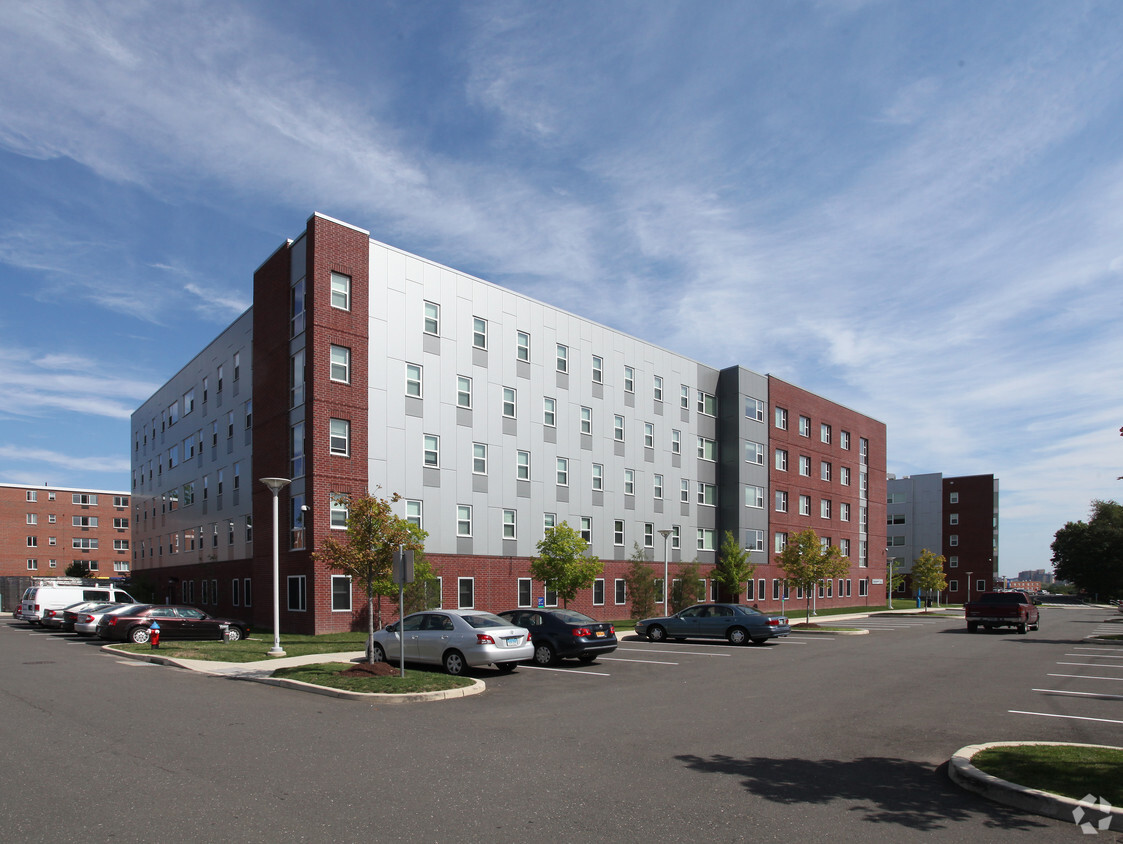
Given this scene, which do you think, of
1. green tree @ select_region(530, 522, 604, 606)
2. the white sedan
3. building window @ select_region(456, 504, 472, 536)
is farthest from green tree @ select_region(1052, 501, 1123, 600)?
the white sedan

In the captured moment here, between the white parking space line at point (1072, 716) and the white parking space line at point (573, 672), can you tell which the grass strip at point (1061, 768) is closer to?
the white parking space line at point (1072, 716)

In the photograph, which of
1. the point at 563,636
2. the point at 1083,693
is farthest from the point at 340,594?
the point at 1083,693

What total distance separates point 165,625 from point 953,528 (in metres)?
86.3

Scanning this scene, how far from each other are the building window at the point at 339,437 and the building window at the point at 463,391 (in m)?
5.39

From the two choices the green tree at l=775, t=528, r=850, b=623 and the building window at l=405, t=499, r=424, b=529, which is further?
the green tree at l=775, t=528, r=850, b=623

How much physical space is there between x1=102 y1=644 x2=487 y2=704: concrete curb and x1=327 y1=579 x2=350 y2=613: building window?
313 inches

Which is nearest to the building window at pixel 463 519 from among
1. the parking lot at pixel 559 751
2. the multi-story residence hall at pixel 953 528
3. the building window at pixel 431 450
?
the building window at pixel 431 450

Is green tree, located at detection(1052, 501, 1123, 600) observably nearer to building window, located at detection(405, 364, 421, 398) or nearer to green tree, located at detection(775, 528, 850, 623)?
green tree, located at detection(775, 528, 850, 623)

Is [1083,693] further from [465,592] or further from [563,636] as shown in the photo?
[465,592]

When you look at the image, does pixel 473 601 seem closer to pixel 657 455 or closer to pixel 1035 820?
pixel 657 455

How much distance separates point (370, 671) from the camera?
16844mm

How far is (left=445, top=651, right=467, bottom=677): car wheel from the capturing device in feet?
59.1

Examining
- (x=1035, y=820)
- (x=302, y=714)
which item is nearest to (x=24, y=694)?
(x=302, y=714)

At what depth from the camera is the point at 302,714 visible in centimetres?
1258
